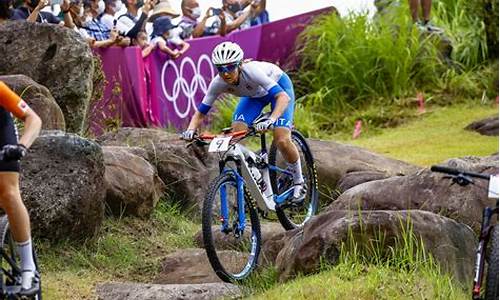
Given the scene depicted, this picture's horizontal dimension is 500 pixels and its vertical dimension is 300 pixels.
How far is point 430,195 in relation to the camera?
10.4m

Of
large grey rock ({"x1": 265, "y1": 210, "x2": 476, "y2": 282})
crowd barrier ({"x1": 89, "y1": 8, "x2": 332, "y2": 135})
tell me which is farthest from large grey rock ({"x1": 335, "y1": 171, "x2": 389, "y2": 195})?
large grey rock ({"x1": 265, "y1": 210, "x2": 476, "y2": 282})

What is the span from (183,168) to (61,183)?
280cm

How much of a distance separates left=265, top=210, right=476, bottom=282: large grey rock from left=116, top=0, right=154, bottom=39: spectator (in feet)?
22.9

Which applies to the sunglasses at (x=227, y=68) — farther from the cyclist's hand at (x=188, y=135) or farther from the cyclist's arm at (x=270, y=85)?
the cyclist's hand at (x=188, y=135)

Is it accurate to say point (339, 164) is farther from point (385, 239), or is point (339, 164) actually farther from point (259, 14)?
point (259, 14)

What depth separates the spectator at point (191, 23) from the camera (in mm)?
17391

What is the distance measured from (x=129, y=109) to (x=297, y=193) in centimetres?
546

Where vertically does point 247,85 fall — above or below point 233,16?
above

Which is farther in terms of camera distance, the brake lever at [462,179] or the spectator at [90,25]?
the spectator at [90,25]

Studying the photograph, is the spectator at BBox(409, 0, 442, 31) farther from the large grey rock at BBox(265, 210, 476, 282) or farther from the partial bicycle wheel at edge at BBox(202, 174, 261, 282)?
the large grey rock at BBox(265, 210, 476, 282)

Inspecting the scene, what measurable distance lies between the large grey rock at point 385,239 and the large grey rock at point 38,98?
3317 millimetres

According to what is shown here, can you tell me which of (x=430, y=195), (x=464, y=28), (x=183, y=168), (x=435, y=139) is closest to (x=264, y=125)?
(x=430, y=195)

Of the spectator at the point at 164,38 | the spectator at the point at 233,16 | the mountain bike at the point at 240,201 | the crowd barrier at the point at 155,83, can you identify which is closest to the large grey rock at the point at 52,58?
the crowd barrier at the point at 155,83

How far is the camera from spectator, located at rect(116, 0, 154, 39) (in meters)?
15.5
